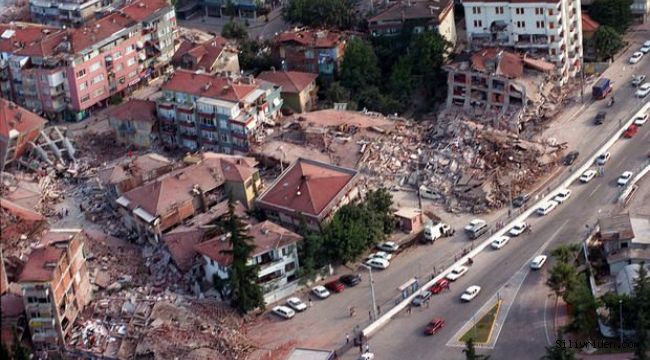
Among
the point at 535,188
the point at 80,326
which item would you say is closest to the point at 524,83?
the point at 535,188

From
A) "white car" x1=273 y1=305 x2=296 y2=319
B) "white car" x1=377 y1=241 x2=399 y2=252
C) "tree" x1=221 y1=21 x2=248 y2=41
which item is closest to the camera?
"white car" x1=273 y1=305 x2=296 y2=319

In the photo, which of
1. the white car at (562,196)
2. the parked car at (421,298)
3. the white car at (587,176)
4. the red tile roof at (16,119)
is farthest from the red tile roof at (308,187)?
Answer: the red tile roof at (16,119)

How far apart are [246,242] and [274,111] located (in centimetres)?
1646

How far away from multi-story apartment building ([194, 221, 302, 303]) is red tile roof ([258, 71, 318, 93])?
1682cm

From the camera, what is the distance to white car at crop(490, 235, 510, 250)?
5753cm

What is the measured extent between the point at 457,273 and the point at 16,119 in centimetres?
2658

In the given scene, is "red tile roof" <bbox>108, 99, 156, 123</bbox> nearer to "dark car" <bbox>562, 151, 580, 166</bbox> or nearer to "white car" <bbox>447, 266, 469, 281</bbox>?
"white car" <bbox>447, 266, 469, 281</bbox>

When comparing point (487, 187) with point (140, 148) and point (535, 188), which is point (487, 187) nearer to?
point (535, 188)

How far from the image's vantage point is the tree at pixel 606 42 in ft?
243

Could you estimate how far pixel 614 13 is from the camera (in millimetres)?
77062

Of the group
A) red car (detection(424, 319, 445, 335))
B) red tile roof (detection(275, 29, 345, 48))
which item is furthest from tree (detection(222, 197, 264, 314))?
red tile roof (detection(275, 29, 345, 48))

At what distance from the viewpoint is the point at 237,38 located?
8294cm

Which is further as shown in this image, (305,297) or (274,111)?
(274,111)

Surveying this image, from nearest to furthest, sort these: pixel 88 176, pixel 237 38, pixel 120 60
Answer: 1. pixel 88 176
2. pixel 120 60
3. pixel 237 38
